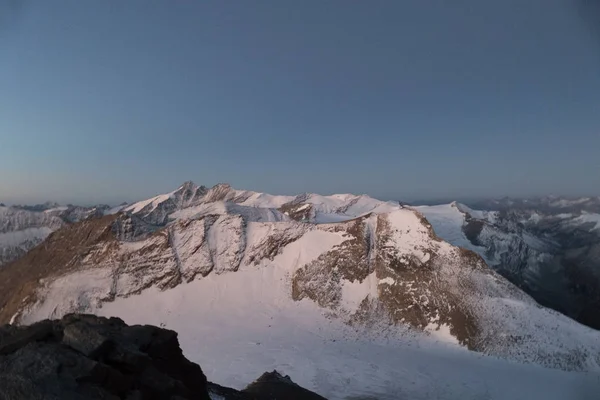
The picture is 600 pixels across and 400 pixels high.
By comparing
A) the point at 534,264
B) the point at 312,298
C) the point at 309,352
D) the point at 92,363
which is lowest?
the point at 534,264

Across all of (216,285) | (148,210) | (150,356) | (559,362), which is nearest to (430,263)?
(559,362)

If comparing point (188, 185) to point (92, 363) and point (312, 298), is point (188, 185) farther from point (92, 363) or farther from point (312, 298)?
point (92, 363)

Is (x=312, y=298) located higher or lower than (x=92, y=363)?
lower

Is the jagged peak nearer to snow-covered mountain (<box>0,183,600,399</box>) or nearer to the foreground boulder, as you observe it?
snow-covered mountain (<box>0,183,600,399</box>)

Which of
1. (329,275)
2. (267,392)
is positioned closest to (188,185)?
(329,275)

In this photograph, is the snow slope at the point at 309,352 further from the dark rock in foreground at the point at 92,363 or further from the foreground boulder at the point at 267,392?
the dark rock in foreground at the point at 92,363
